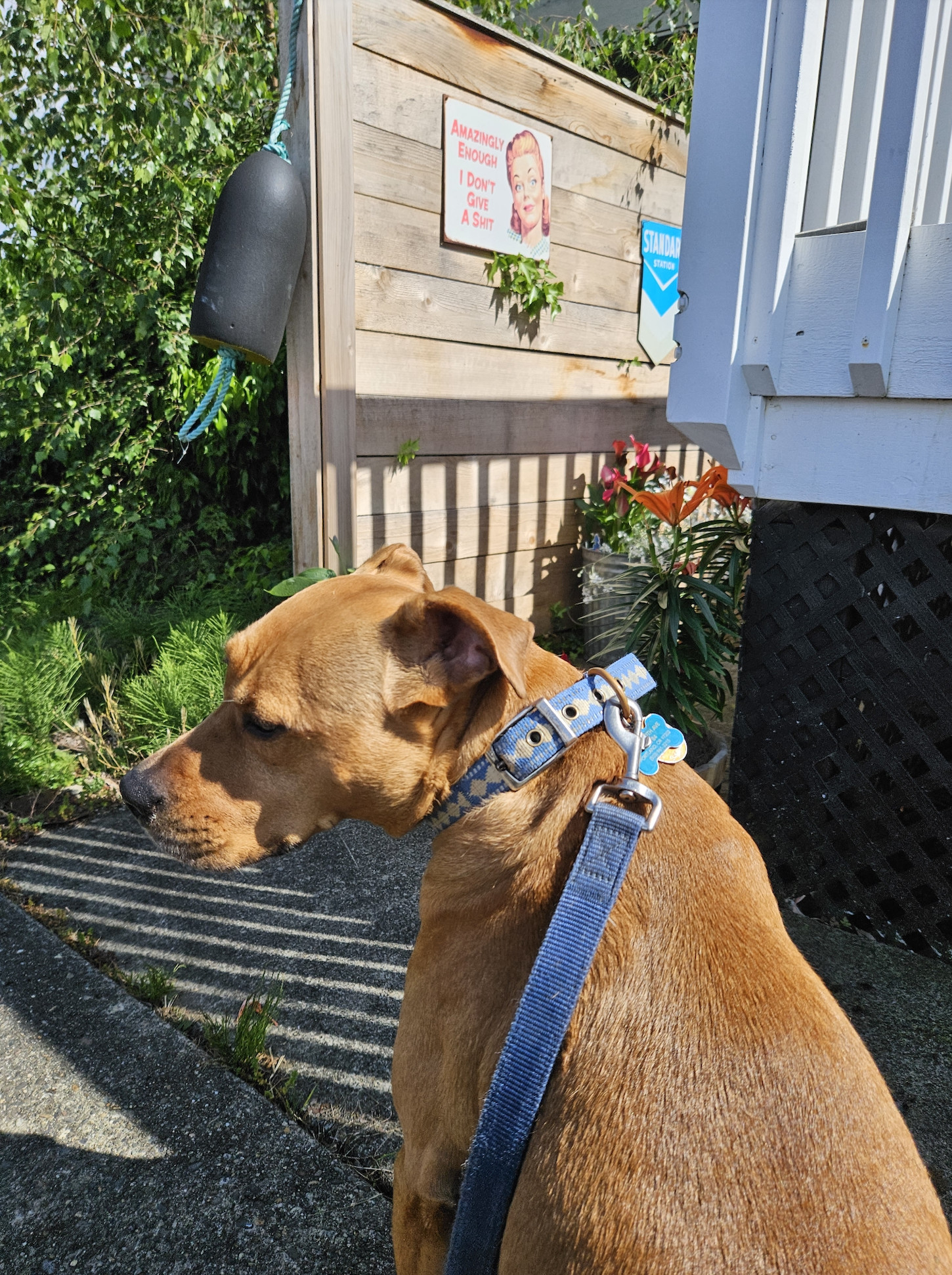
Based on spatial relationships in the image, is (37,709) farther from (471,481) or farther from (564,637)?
(564,637)

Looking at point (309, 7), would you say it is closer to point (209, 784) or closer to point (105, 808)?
point (209, 784)

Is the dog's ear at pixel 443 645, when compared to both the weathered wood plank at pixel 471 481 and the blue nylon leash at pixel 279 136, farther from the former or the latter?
the weathered wood plank at pixel 471 481

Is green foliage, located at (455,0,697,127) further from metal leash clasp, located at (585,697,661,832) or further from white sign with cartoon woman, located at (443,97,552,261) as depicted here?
metal leash clasp, located at (585,697,661,832)

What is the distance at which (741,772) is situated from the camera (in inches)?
134

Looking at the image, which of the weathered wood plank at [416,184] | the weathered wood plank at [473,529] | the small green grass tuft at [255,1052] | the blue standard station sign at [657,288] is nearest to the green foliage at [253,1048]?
the small green grass tuft at [255,1052]

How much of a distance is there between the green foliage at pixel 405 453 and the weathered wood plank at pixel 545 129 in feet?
4.65

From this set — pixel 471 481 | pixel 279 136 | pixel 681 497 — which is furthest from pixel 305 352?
pixel 681 497

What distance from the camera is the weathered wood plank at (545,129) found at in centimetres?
380

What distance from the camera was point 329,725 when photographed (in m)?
1.72

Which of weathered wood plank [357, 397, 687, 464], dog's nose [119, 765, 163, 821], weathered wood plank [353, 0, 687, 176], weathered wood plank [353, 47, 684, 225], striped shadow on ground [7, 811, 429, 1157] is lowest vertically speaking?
striped shadow on ground [7, 811, 429, 1157]

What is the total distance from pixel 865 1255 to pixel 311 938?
2284mm

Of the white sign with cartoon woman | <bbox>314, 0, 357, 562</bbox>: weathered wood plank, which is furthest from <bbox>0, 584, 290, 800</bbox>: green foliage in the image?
the white sign with cartoon woman

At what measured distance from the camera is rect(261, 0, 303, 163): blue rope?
135 inches

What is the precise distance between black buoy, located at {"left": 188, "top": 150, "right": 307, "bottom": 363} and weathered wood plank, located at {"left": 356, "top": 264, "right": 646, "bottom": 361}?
1.78ft
